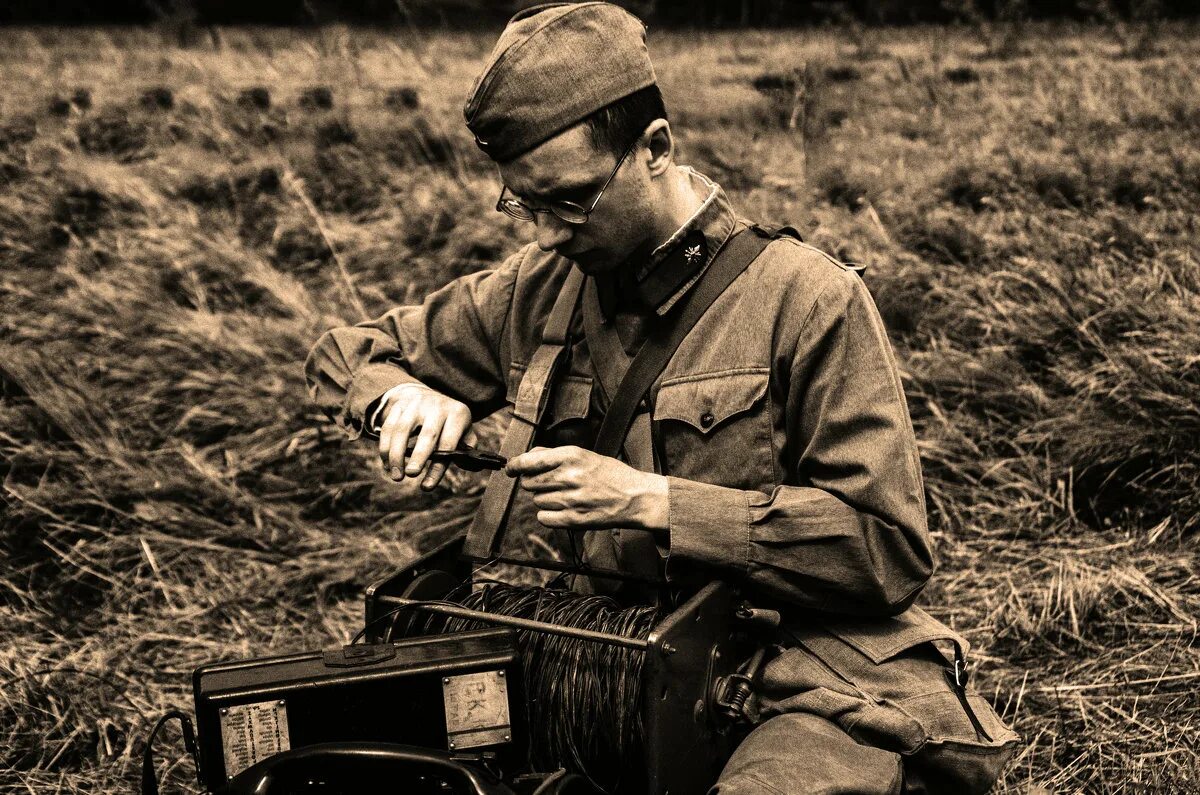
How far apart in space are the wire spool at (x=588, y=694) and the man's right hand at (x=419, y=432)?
361mm

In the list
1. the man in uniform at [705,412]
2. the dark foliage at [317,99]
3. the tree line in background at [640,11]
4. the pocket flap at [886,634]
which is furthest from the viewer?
the dark foliage at [317,99]

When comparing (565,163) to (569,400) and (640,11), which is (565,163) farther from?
(640,11)

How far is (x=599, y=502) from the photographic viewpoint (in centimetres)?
260

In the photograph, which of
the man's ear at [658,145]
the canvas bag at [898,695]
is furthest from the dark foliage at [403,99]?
the canvas bag at [898,695]

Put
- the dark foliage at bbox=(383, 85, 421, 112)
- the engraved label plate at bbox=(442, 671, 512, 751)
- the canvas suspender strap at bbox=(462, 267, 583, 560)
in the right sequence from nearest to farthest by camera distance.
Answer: the engraved label plate at bbox=(442, 671, 512, 751) < the canvas suspender strap at bbox=(462, 267, 583, 560) < the dark foliage at bbox=(383, 85, 421, 112)

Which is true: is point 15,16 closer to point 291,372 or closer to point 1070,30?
point 291,372

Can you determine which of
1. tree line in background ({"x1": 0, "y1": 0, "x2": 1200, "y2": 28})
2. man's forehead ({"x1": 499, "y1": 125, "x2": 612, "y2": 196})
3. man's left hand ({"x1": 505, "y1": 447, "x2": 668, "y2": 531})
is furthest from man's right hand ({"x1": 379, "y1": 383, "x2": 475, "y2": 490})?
tree line in background ({"x1": 0, "y1": 0, "x2": 1200, "y2": 28})

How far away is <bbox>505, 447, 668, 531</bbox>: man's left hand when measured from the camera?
259cm

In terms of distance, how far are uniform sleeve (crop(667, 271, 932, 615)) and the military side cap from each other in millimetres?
649

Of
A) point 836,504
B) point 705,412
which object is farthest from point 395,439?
point 836,504

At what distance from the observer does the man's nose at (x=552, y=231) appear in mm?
2863

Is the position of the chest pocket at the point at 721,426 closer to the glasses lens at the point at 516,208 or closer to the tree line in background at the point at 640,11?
the glasses lens at the point at 516,208

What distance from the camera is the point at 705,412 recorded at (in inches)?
111

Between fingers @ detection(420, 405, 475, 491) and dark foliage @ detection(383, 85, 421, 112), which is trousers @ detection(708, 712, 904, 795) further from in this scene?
dark foliage @ detection(383, 85, 421, 112)
